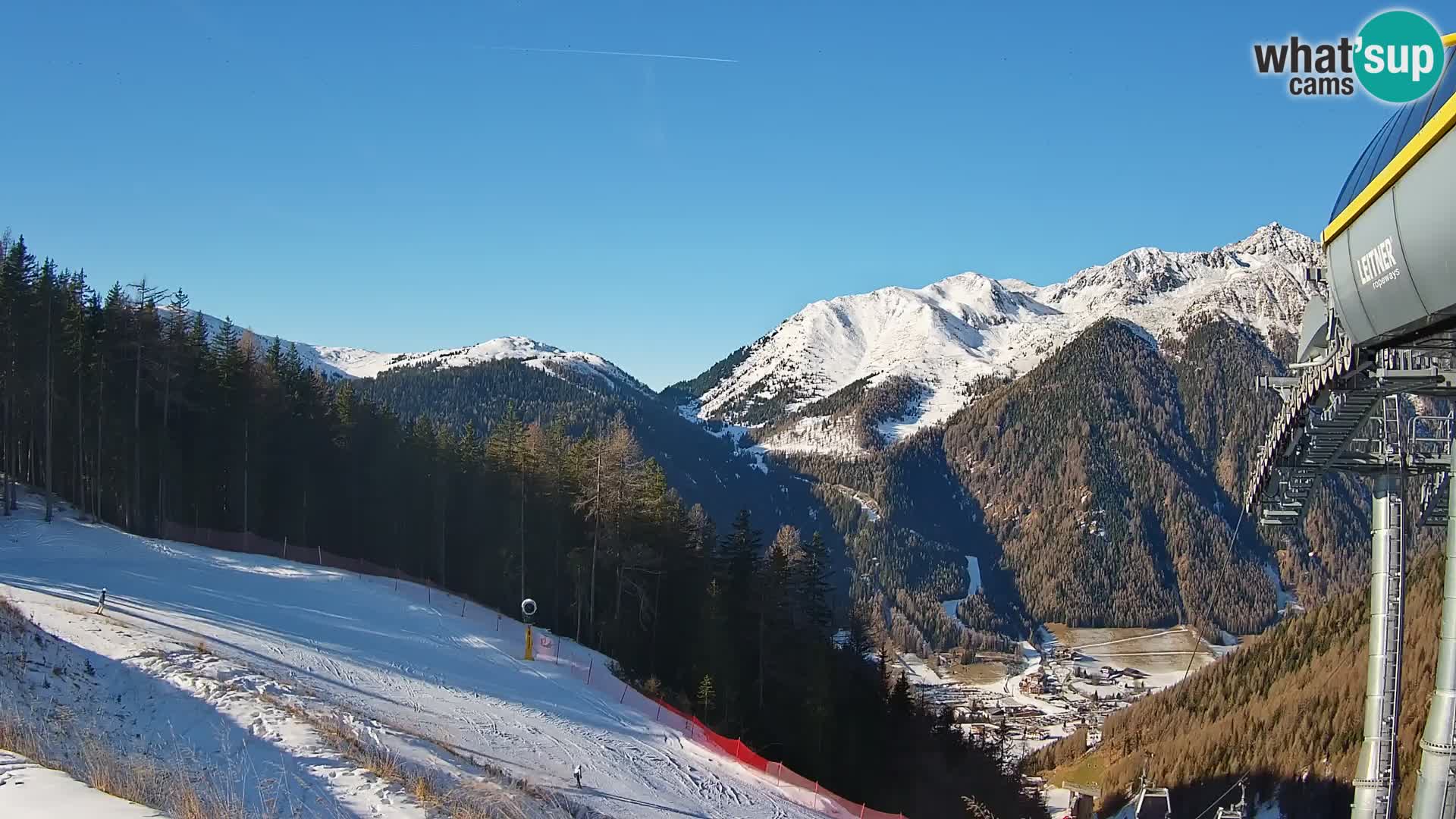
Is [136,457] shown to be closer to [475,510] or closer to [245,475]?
[245,475]

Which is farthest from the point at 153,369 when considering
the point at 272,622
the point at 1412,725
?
the point at 1412,725

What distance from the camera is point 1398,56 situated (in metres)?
9.02

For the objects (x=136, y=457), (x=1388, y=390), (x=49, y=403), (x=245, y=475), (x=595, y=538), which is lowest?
(x=595, y=538)

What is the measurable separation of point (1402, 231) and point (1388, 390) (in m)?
7.76

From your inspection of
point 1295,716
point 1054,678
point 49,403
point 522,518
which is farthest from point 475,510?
point 1054,678

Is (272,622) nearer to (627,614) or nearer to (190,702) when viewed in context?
(190,702)

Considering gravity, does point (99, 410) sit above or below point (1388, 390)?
above

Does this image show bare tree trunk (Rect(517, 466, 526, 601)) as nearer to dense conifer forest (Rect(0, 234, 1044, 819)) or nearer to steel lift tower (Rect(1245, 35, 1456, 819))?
dense conifer forest (Rect(0, 234, 1044, 819))

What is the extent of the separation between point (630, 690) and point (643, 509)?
46.2 feet

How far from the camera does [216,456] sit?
43875mm

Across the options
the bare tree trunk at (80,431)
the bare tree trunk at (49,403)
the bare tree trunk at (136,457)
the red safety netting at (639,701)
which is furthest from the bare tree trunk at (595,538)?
the bare tree trunk at (80,431)

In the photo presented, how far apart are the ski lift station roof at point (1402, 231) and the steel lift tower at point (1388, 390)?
0.7 inches

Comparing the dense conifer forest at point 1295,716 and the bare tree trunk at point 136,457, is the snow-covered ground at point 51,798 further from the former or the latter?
the bare tree trunk at point 136,457

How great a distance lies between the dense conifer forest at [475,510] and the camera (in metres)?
39.2
